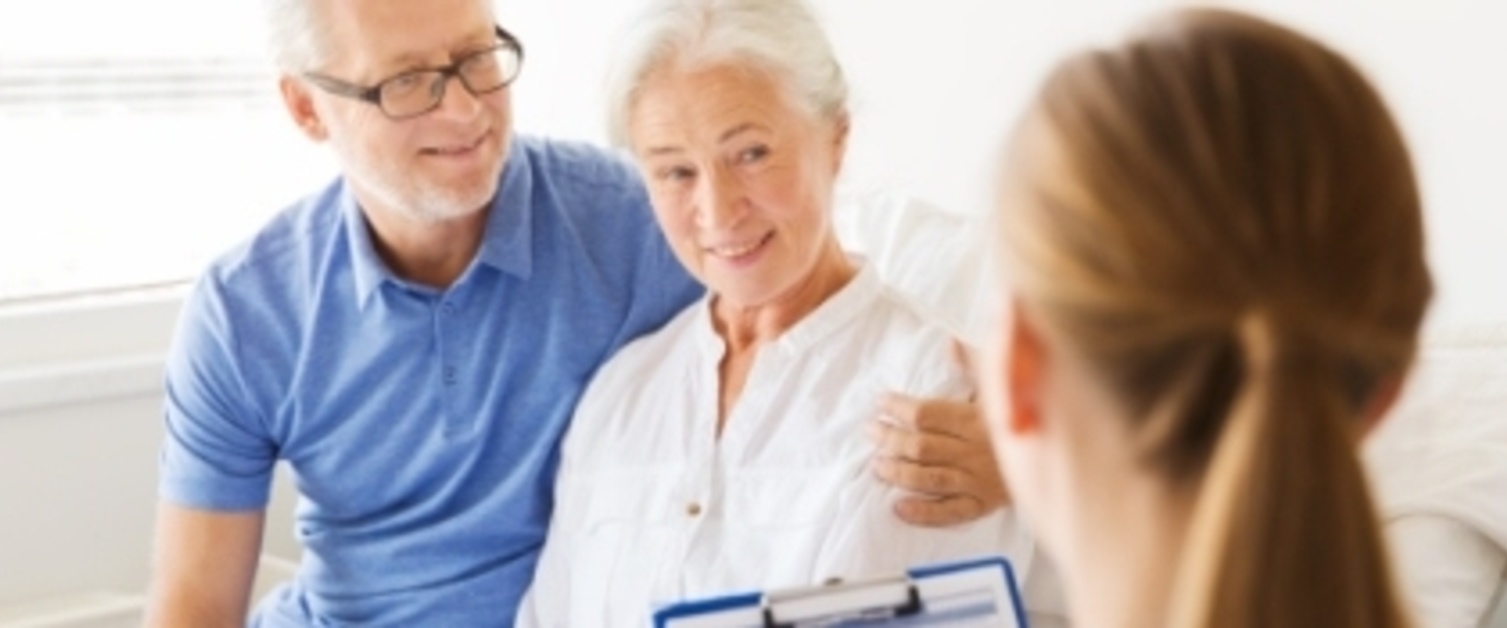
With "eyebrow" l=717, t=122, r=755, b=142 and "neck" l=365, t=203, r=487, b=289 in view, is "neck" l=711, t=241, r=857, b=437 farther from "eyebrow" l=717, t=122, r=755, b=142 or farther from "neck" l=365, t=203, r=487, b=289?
"neck" l=365, t=203, r=487, b=289

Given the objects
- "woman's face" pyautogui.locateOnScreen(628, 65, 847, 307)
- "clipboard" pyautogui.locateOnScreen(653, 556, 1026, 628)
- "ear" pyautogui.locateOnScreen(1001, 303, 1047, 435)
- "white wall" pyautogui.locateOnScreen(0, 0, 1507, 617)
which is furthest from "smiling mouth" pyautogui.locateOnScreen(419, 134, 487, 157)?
"ear" pyautogui.locateOnScreen(1001, 303, 1047, 435)

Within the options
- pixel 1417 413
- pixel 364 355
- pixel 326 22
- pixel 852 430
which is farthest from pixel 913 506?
pixel 326 22

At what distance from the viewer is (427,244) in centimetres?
206

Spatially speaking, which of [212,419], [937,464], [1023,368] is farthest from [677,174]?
[1023,368]

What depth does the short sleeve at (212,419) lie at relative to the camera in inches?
80.9

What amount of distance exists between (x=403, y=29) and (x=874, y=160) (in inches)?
29.6

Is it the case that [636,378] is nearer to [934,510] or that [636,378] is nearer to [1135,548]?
[934,510]

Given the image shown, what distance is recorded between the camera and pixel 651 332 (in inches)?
78.2

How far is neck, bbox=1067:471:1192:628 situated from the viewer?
87 centimetres

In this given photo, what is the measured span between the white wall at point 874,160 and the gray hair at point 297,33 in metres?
0.53

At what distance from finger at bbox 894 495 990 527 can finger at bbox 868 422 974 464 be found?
1.4 inches

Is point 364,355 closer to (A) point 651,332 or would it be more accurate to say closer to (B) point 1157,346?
(A) point 651,332

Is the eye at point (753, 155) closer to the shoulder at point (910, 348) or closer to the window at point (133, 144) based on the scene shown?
the shoulder at point (910, 348)

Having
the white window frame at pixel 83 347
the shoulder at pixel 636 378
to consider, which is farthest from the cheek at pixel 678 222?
the white window frame at pixel 83 347
